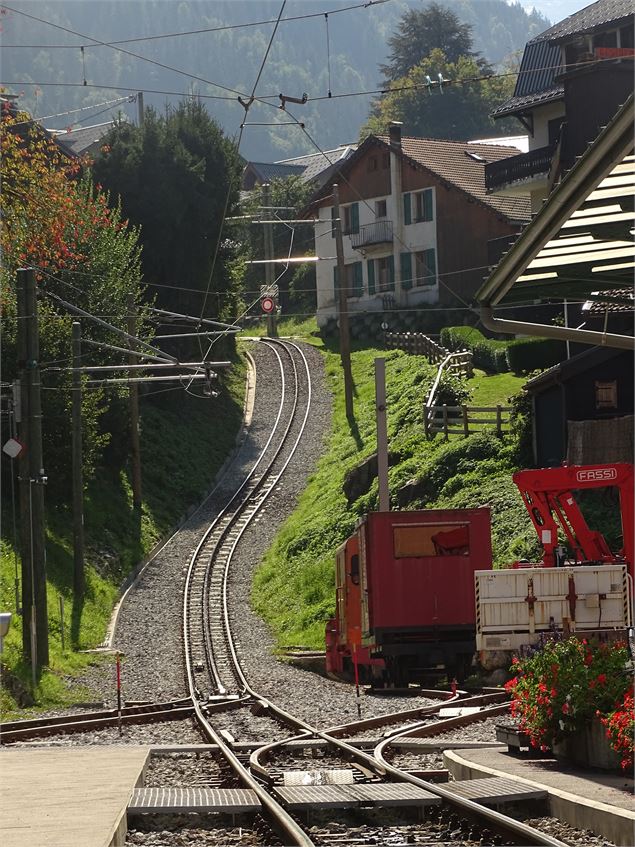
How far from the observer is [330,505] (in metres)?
43.3

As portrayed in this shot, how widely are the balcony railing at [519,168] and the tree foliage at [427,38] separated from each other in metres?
65.8

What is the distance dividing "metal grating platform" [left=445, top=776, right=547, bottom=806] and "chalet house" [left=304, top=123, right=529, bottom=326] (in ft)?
165

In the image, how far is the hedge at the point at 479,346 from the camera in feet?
166

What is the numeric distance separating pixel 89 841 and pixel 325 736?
7515mm

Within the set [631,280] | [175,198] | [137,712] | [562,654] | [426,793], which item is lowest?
[137,712]

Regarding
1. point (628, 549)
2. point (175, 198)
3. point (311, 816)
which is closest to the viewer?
point (311, 816)

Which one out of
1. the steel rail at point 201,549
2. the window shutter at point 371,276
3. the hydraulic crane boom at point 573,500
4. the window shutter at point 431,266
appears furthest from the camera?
the window shutter at point 371,276

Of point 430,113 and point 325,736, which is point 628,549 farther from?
point 430,113

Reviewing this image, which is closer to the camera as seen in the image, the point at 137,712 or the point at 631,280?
the point at 631,280

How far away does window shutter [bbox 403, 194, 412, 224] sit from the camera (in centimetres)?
6700

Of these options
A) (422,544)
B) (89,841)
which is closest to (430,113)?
(422,544)

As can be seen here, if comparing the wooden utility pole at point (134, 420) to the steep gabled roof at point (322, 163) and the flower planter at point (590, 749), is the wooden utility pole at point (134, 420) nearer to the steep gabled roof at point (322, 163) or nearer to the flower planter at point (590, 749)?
the flower planter at point (590, 749)

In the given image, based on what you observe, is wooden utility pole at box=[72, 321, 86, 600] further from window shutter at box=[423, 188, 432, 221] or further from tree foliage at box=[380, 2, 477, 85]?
tree foliage at box=[380, 2, 477, 85]

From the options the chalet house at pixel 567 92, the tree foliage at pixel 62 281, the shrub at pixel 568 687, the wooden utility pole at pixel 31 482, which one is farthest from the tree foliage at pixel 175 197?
the shrub at pixel 568 687
